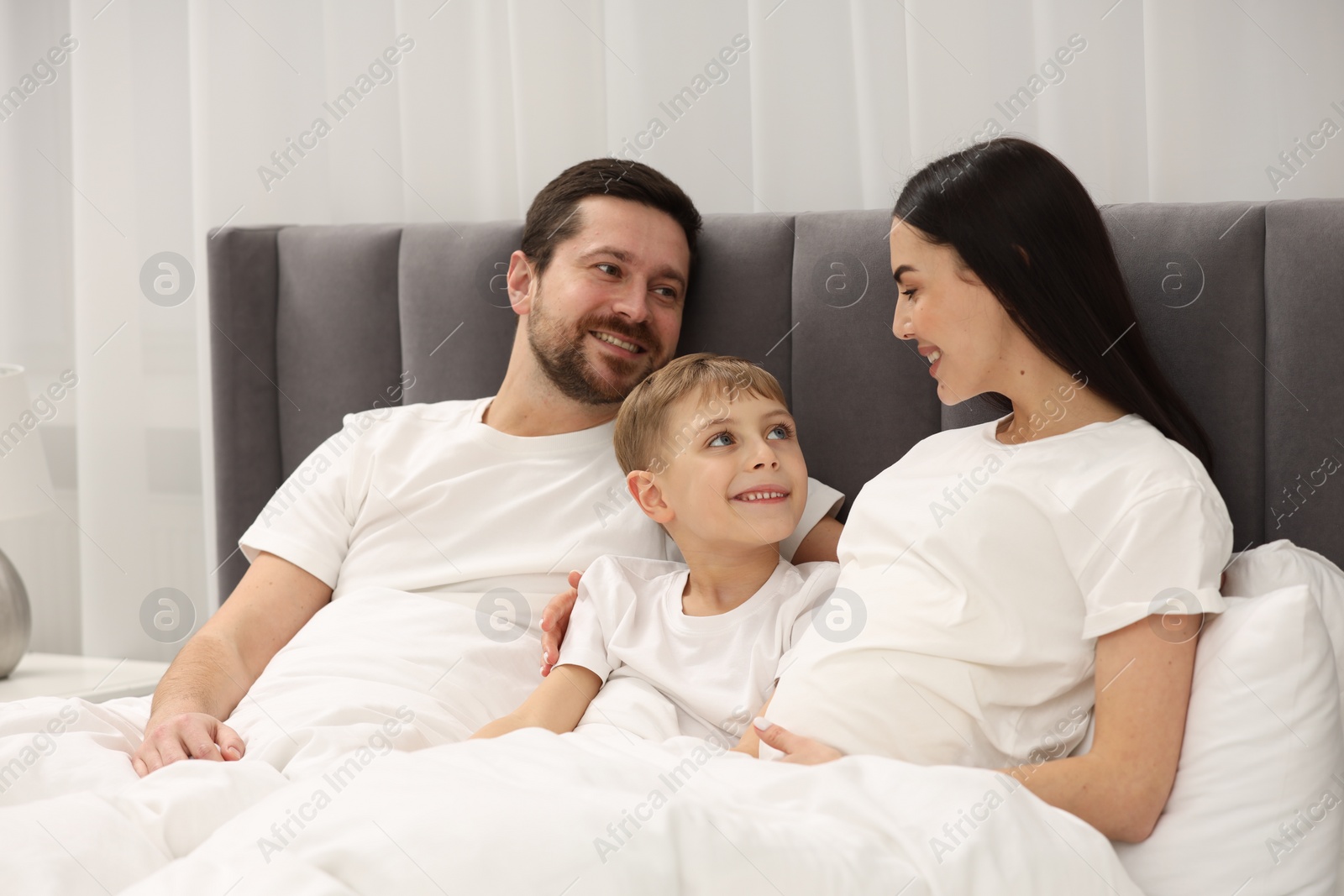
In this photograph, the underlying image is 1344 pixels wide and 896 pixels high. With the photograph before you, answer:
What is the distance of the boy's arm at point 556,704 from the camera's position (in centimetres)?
124

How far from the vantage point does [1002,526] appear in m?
1.11

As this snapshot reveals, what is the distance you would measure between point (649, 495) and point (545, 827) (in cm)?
61

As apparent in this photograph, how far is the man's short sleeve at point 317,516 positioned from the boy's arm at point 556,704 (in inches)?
16.7

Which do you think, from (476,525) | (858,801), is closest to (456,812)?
(858,801)

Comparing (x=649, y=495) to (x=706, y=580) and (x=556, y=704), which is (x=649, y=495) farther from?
(x=556, y=704)

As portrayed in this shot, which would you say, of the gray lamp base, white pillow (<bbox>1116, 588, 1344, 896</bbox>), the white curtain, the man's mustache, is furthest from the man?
the gray lamp base

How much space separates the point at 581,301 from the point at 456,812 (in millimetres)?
900

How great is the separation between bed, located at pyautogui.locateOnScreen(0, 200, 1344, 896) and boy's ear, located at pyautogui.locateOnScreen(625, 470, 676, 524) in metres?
0.25

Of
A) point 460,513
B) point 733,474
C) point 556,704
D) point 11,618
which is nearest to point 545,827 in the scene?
point 556,704

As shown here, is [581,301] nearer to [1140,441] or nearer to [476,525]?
[476,525]

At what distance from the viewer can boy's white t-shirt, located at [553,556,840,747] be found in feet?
4.09

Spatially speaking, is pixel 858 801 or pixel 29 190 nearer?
pixel 858 801

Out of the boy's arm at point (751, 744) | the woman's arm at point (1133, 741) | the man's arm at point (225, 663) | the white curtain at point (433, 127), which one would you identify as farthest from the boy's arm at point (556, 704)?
the white curtain at point (433, 127)

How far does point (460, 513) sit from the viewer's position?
61.2 inches
